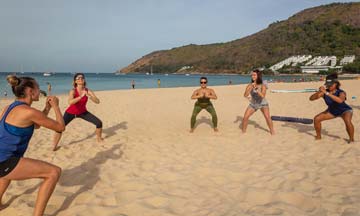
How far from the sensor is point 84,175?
455 cm

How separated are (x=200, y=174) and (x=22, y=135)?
274 centimetres

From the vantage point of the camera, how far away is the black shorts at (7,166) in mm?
2658

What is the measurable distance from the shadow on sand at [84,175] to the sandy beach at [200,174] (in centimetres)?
1

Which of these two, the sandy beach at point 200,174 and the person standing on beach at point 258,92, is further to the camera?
the person standing on beach at point 258,92

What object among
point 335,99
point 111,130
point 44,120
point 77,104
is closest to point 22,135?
point 44,120

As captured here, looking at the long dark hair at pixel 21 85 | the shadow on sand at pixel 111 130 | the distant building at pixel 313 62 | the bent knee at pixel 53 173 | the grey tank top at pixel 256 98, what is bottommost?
the shadow on sand at pixel 111 130

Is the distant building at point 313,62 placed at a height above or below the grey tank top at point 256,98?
above

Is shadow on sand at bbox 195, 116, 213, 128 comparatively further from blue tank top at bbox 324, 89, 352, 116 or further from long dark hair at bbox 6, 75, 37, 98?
long dark hair at bbox 6, 75, 37, 98

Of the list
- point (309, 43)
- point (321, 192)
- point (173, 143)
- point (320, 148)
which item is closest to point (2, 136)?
point (321, 192)

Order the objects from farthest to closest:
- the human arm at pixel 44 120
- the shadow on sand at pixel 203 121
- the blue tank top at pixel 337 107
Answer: the shadow on sand at pixel 203 121 < the blue tank top at pixel 337 107 < the human arm at pixel 44 120

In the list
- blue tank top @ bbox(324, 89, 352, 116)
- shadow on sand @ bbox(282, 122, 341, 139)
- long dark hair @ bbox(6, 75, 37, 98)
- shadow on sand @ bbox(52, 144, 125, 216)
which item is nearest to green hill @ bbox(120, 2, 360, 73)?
shadow on sand @ bbox(282, 122, 341, 139)

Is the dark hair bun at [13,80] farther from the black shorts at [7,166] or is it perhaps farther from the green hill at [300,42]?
the green hill at [300,42]

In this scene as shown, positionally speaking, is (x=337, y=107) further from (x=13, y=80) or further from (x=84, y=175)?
(x=13, y=80)

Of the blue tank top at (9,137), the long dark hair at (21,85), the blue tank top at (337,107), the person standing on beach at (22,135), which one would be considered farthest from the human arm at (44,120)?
the blue tank top at (337,107)
